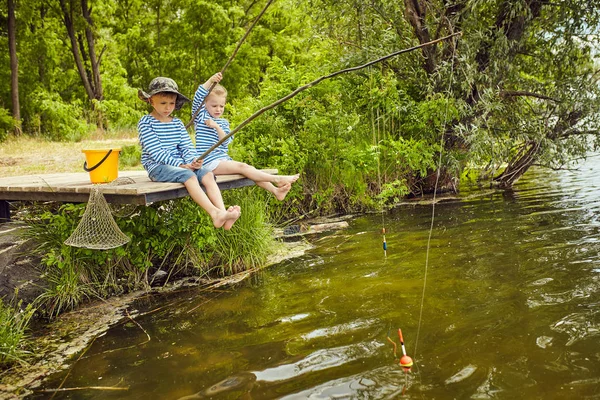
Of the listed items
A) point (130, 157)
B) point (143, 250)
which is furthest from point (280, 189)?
point (130, 157)

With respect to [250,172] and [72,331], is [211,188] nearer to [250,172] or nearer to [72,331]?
[250,172]

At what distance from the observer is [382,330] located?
3.57 metres

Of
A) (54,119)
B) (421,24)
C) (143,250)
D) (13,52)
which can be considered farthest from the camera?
(54,119)

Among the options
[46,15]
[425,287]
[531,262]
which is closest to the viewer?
[425,287]

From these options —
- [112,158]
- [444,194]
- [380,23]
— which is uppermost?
[380,23]

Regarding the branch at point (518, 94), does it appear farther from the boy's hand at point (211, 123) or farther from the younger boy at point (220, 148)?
the boy's hand at point (211, 123)

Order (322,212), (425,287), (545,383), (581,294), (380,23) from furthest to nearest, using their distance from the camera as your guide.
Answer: (380,23) → (322,212) → (425,287) → (581,294) → (545,383)

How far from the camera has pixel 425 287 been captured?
14.3 ft

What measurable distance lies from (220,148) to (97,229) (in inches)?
72.1

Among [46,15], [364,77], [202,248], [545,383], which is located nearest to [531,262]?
[545,383]

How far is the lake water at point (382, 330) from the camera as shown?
2.87 meters

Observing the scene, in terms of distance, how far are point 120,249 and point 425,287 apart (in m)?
2.61

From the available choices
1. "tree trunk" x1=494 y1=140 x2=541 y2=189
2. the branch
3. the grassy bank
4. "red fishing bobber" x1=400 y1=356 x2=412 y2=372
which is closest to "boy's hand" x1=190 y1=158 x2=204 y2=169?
"red fishing bobber" x1=400 y1=356 x2=412 y2=372

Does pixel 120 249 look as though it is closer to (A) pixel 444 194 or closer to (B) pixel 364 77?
(B) pixel 364 77
